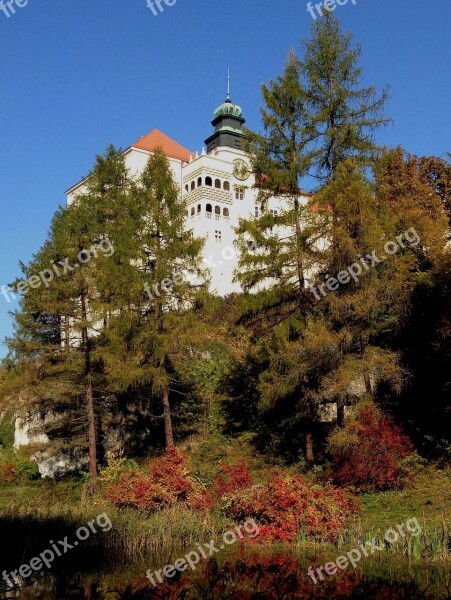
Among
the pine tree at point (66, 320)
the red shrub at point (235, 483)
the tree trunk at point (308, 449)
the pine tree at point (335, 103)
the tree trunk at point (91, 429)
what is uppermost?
the pine tree at point (335, 103)

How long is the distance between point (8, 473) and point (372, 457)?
15.7m

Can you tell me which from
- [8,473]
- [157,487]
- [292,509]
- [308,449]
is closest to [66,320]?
[8,473]

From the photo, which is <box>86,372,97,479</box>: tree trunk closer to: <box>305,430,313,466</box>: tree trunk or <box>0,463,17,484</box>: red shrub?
<box>0,463,17,484</box>: red shrub

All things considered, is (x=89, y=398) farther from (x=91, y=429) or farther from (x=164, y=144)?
(x=164, y=144)

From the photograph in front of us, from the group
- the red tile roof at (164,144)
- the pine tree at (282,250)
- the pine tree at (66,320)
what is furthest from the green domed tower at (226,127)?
the pine tree at (282,250)

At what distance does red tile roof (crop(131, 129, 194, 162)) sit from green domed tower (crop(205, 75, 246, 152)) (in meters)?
3.32

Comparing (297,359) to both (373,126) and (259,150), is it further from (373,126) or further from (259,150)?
(373,126)

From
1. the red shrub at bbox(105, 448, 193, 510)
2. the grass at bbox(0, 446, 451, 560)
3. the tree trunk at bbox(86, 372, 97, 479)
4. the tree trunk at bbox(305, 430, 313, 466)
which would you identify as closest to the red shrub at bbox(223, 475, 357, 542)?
Answer: the grass at bbox(0, 446, 451, 560)

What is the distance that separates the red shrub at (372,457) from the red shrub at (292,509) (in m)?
1.28

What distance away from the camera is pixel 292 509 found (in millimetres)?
12320

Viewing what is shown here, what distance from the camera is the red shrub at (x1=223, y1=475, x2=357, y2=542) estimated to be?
12.0 metres

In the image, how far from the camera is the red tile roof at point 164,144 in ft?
170

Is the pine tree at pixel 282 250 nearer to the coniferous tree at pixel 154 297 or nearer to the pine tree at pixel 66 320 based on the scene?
the coniferous tree at pixel 154 297

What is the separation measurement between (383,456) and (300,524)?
11.5ft
